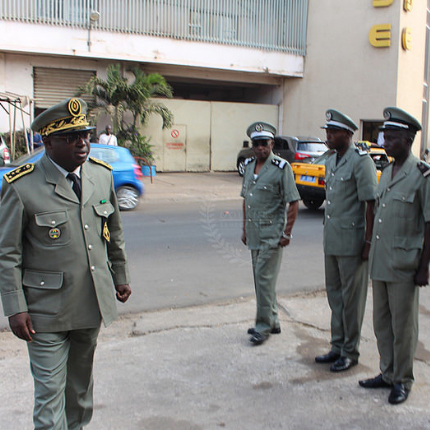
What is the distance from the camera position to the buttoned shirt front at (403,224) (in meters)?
3.51

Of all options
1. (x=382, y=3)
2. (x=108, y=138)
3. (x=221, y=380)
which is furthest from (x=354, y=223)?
(x=382, y=3)

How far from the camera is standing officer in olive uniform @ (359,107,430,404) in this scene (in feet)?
11.5

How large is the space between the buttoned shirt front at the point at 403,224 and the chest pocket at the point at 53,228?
6.95 ft

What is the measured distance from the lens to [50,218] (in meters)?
2.72

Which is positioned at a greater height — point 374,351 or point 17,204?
point 17,204

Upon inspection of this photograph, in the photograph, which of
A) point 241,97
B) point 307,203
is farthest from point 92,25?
point 307,203

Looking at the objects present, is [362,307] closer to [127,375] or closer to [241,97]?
[127,375]

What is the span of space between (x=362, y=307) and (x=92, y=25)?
18.0 m

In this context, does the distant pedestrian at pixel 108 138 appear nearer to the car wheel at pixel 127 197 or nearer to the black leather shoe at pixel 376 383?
the car wheel at pixel 127 197

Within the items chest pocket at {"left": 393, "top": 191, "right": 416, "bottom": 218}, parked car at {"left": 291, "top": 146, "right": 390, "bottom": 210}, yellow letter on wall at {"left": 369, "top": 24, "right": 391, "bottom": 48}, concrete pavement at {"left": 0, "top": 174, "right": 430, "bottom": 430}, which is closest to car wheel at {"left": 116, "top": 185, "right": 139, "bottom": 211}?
parked car at {"left": 291, "top": 146, "right": 390, "bottom": 210}

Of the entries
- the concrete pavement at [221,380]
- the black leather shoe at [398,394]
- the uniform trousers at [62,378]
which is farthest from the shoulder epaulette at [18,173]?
Result: the black leather shoe at [398,394]

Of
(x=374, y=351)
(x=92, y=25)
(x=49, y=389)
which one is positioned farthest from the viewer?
(x=92, y=25)

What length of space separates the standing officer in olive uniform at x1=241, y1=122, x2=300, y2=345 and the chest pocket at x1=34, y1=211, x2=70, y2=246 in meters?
2.27

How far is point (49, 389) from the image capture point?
263 centimetres
